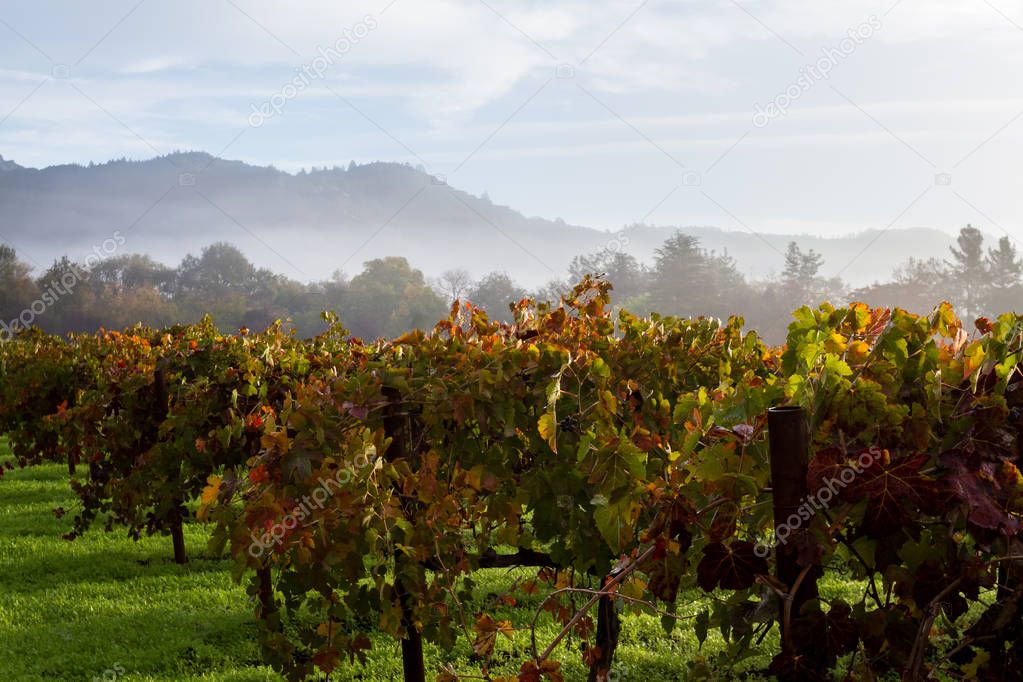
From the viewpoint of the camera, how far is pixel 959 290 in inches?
3120

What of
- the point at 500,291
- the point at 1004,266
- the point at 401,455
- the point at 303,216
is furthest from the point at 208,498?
the point at 303,216

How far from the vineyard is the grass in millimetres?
348

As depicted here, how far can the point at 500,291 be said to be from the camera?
98.6 m

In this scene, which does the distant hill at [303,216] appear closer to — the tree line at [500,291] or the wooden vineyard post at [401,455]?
the tree line at [500,291]

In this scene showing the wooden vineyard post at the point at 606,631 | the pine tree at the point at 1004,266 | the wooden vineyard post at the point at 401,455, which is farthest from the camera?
the pine tree at the point at 1004,266

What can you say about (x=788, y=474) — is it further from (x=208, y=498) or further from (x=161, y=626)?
(x=161, y=626)

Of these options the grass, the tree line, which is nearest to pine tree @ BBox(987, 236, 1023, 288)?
the tree line

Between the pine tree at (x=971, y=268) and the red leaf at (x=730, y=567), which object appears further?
the pine tree at (x=971, y=268)

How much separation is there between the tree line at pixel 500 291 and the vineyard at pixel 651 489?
74115 millimetres

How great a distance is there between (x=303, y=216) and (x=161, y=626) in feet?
583

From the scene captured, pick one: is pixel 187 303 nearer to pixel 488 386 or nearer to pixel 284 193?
pixel 284 193

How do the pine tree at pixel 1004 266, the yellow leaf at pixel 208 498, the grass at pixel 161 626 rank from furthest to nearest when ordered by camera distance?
1. the pine tree at pixel 1004 266
2. the grass at pixel 161 626
3. the yellow leaf at pixel 208 498

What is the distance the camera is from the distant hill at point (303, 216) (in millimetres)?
168250

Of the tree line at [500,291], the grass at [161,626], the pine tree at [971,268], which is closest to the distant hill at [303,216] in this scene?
the tree line at [500,291]
